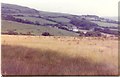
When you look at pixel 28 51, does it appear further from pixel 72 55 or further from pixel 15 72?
pixel 72 55

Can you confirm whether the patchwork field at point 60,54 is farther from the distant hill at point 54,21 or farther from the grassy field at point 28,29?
the distant hill at point 54,21

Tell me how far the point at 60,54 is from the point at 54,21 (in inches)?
42.2

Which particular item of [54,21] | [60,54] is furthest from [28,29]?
[60,54]

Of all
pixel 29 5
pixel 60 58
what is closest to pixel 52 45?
pixel 60 58

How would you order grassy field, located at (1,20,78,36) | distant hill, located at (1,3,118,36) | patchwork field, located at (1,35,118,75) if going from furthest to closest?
1. distant hill, located at (1,3,118,36)
2. grassy field, located at (1,20,78,36)
3. patchwork field, located at (1,35,118,75)

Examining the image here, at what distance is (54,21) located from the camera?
7.88m

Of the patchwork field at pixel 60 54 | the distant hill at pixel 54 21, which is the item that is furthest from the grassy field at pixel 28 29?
the patchwork field at pixel 60 54

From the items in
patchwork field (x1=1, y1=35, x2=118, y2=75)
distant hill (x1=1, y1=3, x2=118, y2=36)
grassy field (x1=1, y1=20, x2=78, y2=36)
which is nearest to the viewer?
patchwork field (x1=1, y1=35, x2=118, y2=75)

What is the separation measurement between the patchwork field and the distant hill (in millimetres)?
271

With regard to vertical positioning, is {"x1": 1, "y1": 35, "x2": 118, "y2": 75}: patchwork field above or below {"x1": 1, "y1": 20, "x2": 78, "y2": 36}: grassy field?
below

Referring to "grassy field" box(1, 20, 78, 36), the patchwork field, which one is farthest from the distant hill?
the patchwork field

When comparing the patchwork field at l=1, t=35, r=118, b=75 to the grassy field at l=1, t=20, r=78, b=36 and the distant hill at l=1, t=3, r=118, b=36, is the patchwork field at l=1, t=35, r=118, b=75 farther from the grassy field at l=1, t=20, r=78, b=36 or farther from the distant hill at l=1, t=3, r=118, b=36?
the distant hill at l=1, t=3, r=118, b=36

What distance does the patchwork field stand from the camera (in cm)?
739

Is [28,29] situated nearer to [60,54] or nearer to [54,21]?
[54,21]
